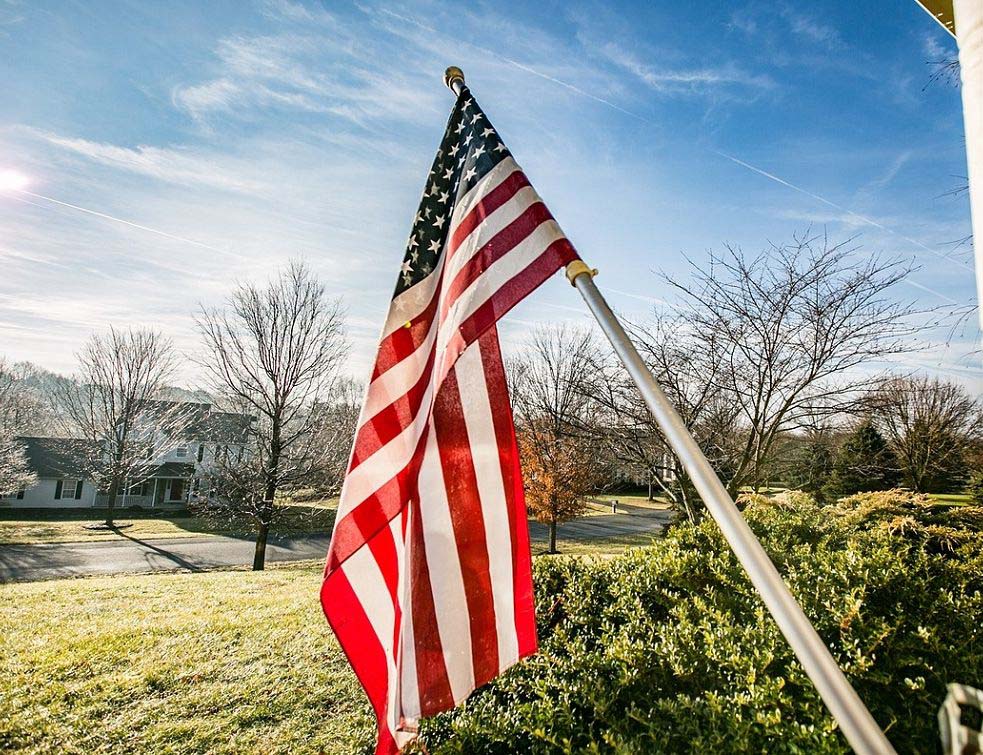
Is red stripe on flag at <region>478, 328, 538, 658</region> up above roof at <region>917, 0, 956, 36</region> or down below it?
below

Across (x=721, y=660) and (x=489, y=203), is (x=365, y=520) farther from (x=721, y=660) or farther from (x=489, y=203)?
(x=721, y=660)

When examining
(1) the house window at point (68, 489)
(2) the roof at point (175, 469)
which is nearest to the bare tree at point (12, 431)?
(1) the house window at point (68, 489)

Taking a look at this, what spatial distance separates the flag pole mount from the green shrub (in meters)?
1.71

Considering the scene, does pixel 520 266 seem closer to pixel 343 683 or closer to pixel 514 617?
pixel 514 617

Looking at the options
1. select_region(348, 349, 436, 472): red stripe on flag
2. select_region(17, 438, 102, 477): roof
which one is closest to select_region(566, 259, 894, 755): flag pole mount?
select_region(348, 349, 436, 472): red stripe on flag

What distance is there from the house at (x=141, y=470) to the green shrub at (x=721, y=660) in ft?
110

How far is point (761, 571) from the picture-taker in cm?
128

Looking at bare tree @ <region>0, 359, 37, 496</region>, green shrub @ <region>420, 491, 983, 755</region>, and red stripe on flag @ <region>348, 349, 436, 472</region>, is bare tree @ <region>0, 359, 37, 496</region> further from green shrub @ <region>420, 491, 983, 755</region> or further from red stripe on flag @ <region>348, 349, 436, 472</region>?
red stripe on flag @ <region>348, 349, 436, 472</region>

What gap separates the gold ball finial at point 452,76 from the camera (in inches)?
97.5

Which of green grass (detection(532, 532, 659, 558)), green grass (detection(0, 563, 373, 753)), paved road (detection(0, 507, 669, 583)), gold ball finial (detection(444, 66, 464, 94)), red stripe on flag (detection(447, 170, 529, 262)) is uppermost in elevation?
gold ball finial (detection(444, 66, 464, 94))

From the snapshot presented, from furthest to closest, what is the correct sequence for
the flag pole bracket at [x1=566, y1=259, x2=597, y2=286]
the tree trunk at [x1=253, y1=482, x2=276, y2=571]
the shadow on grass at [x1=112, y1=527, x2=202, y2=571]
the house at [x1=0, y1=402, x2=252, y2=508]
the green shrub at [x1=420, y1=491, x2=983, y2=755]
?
the house at [x1=0, y1=402, x2=252, y2=508], the shadow on grass at [x1=112, y1=527, x2=202, y2=571], the tree trunk at [x1=253, y1=482, x2=276, y2=571], the green shrub at [x1=420, y1=491, x2=983, y2=755], the flag pole bracket at [x1=566, y1=259, x2=597, y2=286]

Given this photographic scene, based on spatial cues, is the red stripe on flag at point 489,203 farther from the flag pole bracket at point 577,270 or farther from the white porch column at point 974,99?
the white porch column at point 974,99

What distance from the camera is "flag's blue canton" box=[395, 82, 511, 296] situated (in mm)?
2359

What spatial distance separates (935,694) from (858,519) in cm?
396
